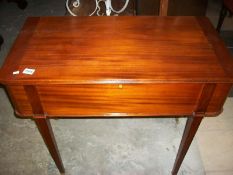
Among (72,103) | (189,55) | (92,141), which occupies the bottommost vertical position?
(92,141)

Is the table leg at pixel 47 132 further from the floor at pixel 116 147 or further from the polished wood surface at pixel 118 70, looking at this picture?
the floor at pixel 116 147

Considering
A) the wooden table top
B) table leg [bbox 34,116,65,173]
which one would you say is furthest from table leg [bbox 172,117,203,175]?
table leg [bbox 34,116,65,173]

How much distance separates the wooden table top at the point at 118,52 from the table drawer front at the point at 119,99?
0.15 ft

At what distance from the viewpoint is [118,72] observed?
31.8 inches

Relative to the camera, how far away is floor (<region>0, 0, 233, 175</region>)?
1354 mm

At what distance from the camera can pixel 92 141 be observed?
4.90ft

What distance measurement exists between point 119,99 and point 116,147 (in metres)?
0.68

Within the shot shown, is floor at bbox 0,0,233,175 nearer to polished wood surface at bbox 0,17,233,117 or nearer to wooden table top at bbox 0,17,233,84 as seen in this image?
polished wood surface at bbox 0,17,233,117

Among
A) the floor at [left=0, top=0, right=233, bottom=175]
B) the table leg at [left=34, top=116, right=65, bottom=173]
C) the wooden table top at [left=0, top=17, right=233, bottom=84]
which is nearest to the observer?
the wooden table top at [left=0, top=17, right=233, bottom=84]

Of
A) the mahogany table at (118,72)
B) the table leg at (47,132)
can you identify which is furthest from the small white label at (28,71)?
the table leg at (47,132)

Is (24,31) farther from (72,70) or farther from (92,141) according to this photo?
(92,141)

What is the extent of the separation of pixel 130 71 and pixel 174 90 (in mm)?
170

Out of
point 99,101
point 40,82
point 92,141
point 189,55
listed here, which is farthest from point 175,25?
point 92,141

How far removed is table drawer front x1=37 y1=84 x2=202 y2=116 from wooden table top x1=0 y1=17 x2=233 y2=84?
0.04 metres
